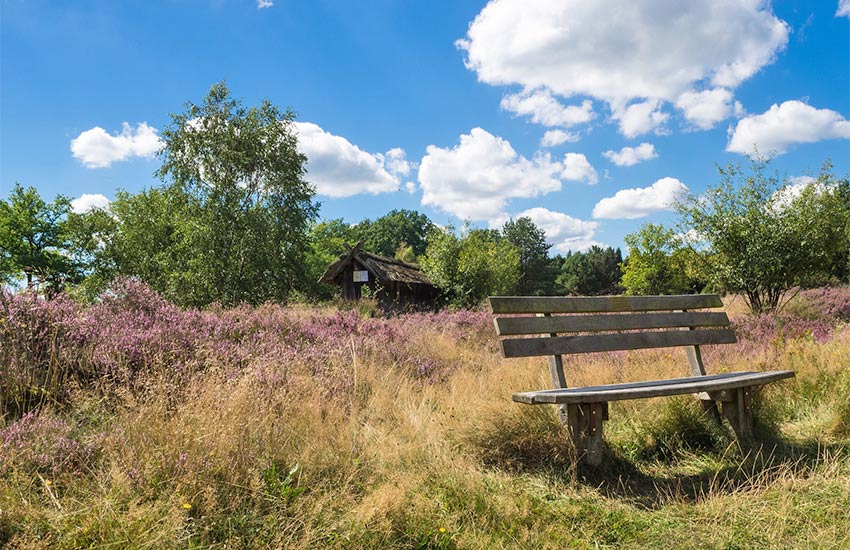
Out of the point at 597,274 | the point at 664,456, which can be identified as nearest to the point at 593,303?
the point at 664,456

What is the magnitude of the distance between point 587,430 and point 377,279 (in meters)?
19.1

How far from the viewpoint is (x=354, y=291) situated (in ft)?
76.8

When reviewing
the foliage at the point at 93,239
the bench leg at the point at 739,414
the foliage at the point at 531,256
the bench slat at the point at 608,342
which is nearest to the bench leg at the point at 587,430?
the bench slat at the point at 608,342

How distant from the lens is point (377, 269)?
22.3 m

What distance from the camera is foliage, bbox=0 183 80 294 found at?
3231cm

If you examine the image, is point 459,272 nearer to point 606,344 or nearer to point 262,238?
point 262,238

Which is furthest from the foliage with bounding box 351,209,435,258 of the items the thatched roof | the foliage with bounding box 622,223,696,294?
the thatched roof

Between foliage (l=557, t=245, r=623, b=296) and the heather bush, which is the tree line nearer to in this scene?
the heather bush

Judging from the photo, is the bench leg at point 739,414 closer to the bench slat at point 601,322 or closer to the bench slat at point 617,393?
the bench slat at point 617,393

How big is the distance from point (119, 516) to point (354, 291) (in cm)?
2121

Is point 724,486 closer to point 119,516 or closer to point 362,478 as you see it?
point 362,478

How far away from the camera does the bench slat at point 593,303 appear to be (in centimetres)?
397

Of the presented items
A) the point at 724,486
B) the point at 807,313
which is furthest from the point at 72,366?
the point at 807,313

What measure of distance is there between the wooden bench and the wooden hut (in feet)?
55.8
